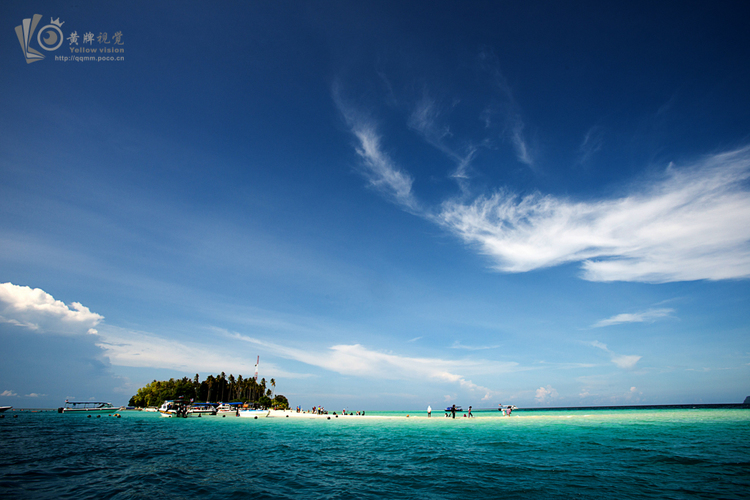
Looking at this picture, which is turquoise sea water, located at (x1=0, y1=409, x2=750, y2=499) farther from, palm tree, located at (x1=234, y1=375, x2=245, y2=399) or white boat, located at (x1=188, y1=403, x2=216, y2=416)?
palm tree, located at (x1=234, y1=375, x2=245, y2=399)

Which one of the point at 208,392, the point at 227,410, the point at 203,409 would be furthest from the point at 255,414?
the point at 208,392

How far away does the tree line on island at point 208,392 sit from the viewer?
114 meters

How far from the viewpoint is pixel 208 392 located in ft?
375

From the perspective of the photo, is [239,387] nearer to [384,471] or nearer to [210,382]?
[210,382]

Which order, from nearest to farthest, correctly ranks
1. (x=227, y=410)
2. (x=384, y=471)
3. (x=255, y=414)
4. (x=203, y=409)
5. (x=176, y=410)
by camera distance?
(x=384, y=471)
(x=255, y=414)
(x=176, y=410)
(x=227, y=410)
(x=203, y=409)

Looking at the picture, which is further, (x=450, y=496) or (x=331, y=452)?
(x=331, y=452)

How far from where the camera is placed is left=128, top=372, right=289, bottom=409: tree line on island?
374 ft

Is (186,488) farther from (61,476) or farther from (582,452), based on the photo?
(582,452)

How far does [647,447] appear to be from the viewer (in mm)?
23719

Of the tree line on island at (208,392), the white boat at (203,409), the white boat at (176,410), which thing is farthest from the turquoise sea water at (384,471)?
the tree line on island at (208,392)

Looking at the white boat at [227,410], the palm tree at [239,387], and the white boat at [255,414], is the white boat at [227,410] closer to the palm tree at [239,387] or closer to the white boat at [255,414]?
the white boat at [255,414]

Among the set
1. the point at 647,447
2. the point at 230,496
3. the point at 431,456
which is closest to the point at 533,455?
the point at 431,456

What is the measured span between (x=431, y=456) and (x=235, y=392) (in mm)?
125516

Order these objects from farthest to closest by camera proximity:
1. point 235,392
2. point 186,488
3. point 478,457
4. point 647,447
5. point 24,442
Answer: point 235,392
point 24,442
point 647,447
point 478,457
point 186,488
